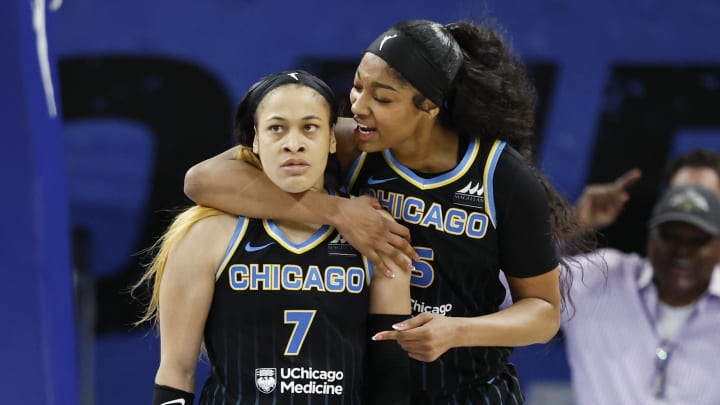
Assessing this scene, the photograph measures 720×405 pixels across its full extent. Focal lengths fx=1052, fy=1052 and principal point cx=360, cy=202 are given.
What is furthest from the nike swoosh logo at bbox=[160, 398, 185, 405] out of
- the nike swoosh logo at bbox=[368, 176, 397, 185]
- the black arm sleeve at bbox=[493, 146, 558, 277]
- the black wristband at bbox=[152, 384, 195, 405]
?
the black arm sleeve at bbox=[493, 146, 558, 277]

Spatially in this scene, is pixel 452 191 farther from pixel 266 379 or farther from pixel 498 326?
pixel 266 379

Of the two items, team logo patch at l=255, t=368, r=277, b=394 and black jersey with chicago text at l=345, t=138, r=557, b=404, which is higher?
black jersey with chicago text at l=345, t=138, r=557, b=404

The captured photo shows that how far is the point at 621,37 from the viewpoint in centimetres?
439

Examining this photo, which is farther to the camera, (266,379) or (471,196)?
(471,196)

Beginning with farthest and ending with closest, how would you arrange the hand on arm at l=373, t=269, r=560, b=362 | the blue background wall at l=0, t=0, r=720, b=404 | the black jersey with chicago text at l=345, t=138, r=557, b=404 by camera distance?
the blue background wall at l=0, t=0, r=720, b=404 → the black jersey with chicago text at l=345, t=138, r=557, b=404 → the hand on arm at l=373, t=269, r=560, b=362

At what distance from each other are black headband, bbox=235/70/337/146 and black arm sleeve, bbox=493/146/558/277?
0.40m

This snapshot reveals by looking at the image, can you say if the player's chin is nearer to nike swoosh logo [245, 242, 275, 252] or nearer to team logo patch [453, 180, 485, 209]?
team logo patch [453, 180, 485, 209]

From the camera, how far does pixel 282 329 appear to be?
83.1 inches

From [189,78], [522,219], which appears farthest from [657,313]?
[189,78]

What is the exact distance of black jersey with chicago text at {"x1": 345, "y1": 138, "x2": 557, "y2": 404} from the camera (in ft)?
7.47

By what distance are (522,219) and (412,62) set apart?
41cm

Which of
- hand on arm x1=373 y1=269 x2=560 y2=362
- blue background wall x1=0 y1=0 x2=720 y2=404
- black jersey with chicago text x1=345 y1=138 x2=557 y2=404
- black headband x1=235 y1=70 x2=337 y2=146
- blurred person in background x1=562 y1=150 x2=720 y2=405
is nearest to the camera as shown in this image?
hand on arm x1=373 y1=269 x2=560 y2=362

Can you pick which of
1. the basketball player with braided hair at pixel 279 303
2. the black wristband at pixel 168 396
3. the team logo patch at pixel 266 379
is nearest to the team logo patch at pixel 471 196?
the basketball player with braided hair at pixel 279 303

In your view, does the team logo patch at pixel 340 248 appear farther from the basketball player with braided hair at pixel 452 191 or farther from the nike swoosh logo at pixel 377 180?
the nike swoosh logo at pixel 377 180
